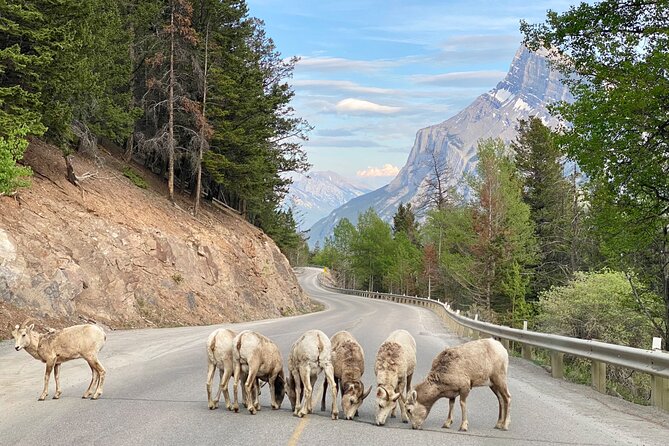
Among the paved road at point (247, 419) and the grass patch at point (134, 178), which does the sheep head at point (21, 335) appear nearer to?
the paved road at point (247, 419)

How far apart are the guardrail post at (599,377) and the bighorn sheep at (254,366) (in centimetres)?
637

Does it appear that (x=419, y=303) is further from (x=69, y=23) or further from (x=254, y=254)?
(x=69, y=23)

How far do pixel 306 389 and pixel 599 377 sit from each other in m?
6.53

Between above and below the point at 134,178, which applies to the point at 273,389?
below

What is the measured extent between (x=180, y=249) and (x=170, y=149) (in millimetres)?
7035

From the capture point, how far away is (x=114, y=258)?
2608cm

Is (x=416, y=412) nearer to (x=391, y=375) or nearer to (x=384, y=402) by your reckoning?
(x=384, y=402)

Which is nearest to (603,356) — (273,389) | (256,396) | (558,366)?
(558,366)

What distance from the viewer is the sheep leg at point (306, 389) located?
8.43m

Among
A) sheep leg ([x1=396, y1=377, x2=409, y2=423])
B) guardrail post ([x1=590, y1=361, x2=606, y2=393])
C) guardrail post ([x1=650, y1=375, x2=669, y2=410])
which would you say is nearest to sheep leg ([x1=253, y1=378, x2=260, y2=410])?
sheep leg ([x1=396, y1=377, x2=409, y2=423])

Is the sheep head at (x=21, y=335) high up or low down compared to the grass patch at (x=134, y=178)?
down

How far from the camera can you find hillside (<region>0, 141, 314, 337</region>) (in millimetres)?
20938

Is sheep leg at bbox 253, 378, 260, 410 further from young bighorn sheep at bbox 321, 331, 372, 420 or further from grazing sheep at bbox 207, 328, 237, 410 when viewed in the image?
young bighorn sheep at bbox 321, 331, 372, 420

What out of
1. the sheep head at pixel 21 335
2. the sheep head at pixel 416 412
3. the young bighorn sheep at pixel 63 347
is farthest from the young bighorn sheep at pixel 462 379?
the sheep head at pixel 21 335
